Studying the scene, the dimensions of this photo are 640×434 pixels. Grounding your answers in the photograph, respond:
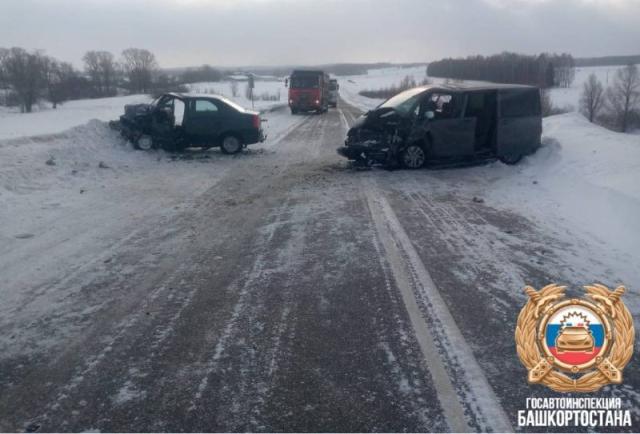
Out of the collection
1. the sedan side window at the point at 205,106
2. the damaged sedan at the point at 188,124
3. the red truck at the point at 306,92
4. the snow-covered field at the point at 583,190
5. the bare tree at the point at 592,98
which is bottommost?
the snow-covered field at the point at 583,190

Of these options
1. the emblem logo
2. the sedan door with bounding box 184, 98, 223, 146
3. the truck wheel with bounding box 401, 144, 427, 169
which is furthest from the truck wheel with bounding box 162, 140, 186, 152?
the emblem logo

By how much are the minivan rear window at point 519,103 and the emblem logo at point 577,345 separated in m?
8.87

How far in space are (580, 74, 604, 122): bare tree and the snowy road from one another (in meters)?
53.7

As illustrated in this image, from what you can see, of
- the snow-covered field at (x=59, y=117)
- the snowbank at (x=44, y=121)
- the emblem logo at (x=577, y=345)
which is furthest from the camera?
the snow-covered field at (x=59, y=117)

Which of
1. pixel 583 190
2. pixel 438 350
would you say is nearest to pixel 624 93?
pixel 583 190

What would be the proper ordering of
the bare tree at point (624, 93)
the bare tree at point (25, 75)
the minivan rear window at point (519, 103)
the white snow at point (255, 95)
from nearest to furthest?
1. the minivan rear window at point (519, 103)
2. the white snow at point (255, 95)
3. the bare tree at point (624, 93)
4. the bare tree at point (25, 75)

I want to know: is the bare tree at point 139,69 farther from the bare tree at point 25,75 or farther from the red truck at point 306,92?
the red truck at point 306,92

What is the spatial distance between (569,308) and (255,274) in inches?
123

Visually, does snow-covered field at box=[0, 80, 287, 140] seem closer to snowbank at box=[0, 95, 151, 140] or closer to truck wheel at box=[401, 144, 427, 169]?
snowbank at box=[0, 95, 151, 140]

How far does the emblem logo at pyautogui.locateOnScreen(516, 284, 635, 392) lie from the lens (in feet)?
11.1

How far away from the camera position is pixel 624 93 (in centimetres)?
5772

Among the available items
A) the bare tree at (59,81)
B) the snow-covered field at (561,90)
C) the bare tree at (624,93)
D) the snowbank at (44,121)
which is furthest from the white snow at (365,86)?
the bare tree at (59,81)

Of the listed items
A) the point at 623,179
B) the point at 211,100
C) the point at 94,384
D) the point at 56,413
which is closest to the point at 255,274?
the point at 94,384

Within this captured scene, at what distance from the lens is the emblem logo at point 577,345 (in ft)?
11.1
